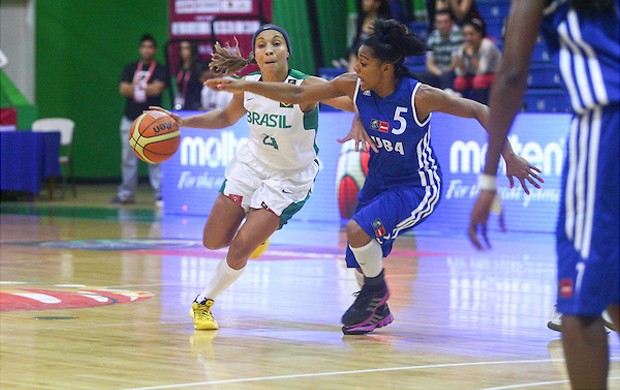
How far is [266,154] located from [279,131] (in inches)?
6.5

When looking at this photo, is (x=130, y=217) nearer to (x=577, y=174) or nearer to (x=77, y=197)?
(x=77, y=197)

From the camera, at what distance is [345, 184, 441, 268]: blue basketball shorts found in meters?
6.56

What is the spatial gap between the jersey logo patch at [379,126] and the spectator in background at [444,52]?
812cm

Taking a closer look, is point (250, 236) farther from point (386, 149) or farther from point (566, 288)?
point (566, 288)

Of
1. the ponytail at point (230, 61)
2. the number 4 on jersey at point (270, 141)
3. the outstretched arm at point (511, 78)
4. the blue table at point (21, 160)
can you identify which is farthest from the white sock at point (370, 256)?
the blue table at point (21, 160)

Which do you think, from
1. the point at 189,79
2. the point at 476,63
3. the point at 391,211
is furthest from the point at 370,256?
the point at 189,79

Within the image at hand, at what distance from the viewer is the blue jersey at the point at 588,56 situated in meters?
3.27

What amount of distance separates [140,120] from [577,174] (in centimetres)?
448

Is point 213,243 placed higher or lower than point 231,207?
lower

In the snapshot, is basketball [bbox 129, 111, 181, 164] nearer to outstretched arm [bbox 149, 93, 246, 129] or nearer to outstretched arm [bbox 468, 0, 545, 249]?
outstretched arm [bbox 149, 93, 246, 129]

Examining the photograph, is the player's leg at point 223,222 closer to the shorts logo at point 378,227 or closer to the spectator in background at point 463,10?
the shorts logo at point 378,227

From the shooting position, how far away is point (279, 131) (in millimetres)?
7234

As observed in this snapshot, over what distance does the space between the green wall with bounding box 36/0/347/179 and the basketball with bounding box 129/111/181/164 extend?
15779mm

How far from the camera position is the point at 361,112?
6758 mm
